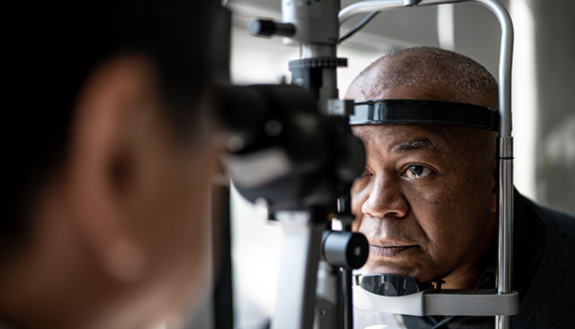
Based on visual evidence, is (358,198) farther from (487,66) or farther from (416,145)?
(487,66)

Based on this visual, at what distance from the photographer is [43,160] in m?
0.26

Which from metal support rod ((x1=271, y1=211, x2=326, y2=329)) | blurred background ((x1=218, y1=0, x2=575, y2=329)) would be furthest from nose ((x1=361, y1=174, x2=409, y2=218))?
blurred background ((x1=218, y1=0, x2=575, y2=329))

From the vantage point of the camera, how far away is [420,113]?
920 mm

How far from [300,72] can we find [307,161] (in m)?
0.17

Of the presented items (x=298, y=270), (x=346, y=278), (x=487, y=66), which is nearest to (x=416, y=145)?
(x=346, y=278)

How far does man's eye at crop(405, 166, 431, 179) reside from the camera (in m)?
1.00

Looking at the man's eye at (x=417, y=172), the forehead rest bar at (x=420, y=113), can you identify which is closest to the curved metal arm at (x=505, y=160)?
the forehead rest bar at (x=420, y=113)

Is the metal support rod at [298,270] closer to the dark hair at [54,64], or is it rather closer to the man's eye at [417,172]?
the dark hair at [54,64]

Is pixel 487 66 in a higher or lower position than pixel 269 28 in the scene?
higher

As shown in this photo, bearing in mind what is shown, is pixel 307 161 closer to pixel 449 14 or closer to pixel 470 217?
pixel 470 217

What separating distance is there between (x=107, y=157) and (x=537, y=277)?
109cm

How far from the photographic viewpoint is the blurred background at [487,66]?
2135mm

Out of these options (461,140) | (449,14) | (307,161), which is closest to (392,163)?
(461,140)

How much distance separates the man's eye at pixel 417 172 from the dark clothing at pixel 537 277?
1.01ft
